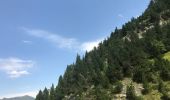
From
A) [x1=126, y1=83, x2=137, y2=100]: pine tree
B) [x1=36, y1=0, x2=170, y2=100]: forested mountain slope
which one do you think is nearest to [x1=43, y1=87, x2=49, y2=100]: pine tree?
[x1=36, y1=0, x2=170, y2=100]: forested mountain slope

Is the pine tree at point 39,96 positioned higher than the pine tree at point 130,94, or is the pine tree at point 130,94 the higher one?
the pine tree at point 39,96

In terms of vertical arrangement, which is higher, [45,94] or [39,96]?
[45,94]

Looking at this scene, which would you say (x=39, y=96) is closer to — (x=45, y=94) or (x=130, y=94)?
(x=45, y=94)

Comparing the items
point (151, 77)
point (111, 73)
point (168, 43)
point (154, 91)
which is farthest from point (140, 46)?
point (154, 91)

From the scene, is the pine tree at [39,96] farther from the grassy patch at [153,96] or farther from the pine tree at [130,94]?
the grassy patch at [153,96]

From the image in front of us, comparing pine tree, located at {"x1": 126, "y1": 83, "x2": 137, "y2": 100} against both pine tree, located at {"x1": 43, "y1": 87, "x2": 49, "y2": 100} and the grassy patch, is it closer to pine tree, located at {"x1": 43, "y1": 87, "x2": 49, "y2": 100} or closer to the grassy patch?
the grassy patch

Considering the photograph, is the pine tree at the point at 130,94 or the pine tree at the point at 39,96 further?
the pine tree at the point at 39,96

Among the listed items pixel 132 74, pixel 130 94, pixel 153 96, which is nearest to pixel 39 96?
pixel 132 74

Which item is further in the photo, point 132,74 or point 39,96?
point 39,96

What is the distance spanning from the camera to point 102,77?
98438mm

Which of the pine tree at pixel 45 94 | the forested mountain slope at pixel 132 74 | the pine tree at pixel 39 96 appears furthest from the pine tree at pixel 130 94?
the pine tree at pixel 39 96

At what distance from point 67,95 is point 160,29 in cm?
4464

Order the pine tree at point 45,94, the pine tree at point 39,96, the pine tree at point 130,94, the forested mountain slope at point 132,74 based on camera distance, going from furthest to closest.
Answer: the pine tree at point 39,96 → the pine tree at point 45,94 → the forested mountain slope at point 132,74 → the pine tree at point 130,94

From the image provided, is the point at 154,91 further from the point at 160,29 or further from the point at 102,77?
the point at 160,29
